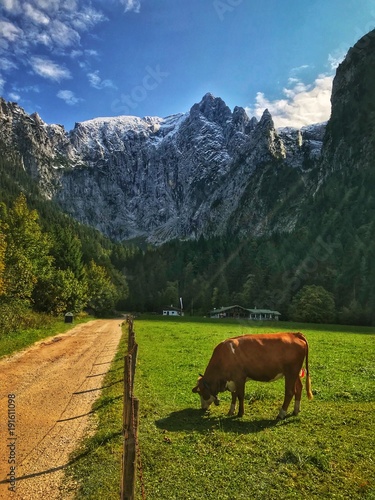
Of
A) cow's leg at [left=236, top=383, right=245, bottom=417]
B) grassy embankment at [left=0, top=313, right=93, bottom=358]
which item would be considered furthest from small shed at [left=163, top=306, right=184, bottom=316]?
cow's leg at [left=236, top=383, right=245, bottom=417]

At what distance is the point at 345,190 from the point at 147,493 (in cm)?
20507

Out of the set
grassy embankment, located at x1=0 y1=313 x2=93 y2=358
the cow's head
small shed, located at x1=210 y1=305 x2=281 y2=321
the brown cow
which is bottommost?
small shed, located at x1=210 y1=305 x2=281 y2=321

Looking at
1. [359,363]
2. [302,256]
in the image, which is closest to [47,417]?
[359,363]

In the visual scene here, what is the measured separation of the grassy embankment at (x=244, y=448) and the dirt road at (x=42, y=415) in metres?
0.78

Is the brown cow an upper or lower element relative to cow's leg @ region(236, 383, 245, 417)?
upper

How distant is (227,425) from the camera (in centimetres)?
1203

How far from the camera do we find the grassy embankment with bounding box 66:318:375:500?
822cm

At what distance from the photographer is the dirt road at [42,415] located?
912 cm

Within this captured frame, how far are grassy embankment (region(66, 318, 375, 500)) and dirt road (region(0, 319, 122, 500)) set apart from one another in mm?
781

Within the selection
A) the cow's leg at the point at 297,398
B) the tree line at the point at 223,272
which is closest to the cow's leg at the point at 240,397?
the cow's leg at the point at 297,398

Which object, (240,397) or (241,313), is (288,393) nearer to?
(240,397)

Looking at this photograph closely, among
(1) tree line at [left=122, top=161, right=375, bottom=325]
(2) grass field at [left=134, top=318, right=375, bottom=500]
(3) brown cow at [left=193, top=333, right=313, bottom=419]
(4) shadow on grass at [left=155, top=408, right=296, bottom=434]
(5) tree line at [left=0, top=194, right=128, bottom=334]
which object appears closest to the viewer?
(2) grass field at [left=134, top=318, right=375, bottom=500]

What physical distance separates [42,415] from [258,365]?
8620 mm

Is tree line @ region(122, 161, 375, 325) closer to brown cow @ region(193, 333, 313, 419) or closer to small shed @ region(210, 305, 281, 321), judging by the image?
small shed @ region(210, 305, 281, 321)
